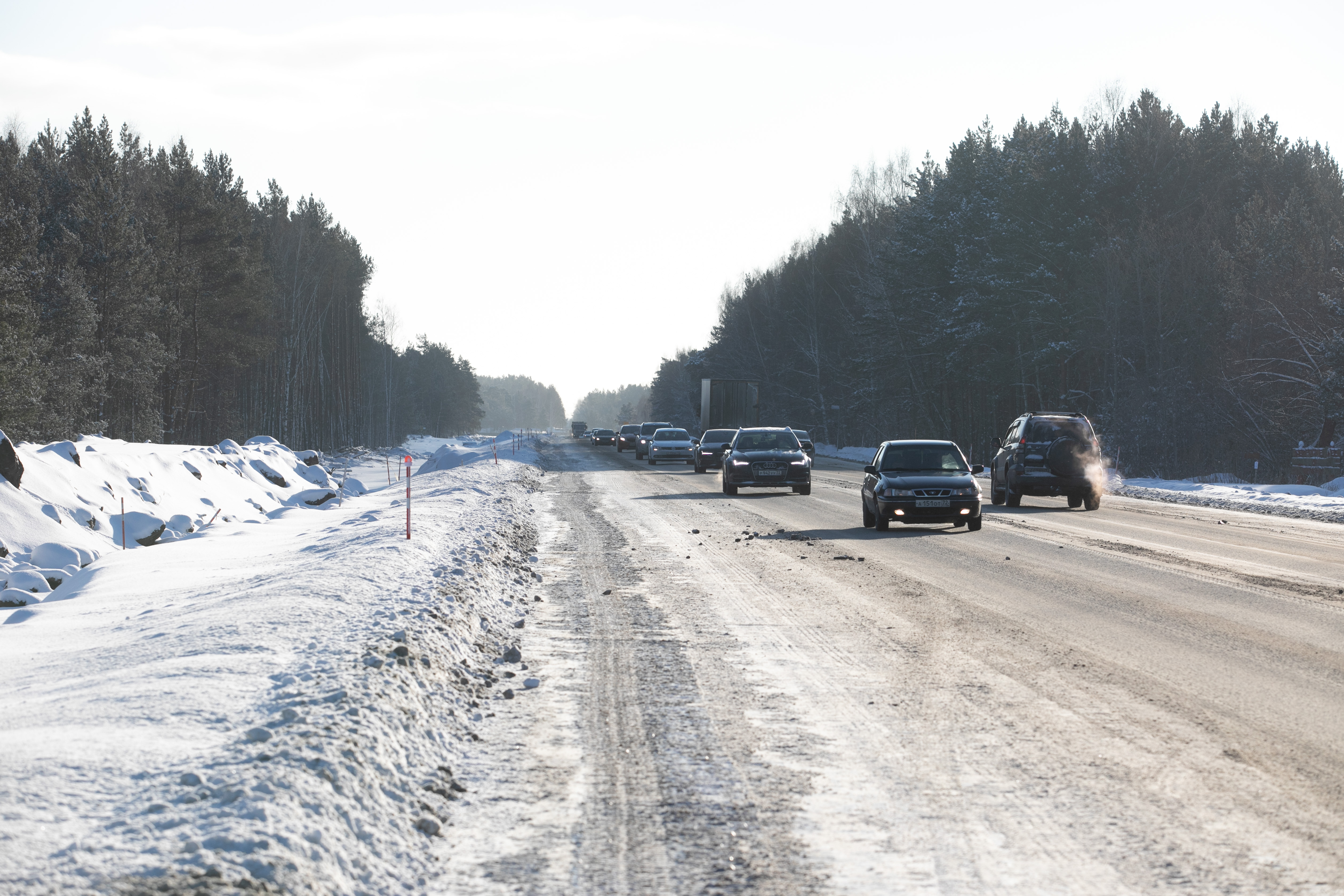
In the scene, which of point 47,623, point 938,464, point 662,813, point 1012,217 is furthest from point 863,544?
point 1012,217

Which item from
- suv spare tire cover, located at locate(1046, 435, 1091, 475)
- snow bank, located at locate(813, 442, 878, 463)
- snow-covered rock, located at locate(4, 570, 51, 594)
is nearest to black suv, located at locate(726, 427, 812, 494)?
suv spare tire cover, located at locate(1046, 435, 1091, 475)

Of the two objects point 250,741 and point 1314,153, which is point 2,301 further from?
point 1314,153

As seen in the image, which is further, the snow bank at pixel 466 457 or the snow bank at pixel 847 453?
the snow bank at pixel 847 453

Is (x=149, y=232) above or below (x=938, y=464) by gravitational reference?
above

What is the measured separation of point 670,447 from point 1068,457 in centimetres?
2770

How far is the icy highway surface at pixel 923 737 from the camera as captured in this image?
4.29m

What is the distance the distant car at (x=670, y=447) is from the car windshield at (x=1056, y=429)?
2547cm

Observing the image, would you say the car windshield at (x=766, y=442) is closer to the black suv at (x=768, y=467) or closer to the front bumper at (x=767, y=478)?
the black suv at (x=768, y=467)

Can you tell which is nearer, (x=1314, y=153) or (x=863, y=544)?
(x=863, y=544)

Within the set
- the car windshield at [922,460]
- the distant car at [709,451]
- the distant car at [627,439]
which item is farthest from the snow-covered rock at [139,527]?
the distant car at [627,439]

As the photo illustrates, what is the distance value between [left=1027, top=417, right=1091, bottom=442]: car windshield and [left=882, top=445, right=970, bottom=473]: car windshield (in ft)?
16.1

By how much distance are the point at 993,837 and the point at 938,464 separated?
Result: 16.3 m

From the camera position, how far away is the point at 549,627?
9781 millimetres

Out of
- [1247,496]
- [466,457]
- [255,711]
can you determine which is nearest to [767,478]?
[1247,496]
